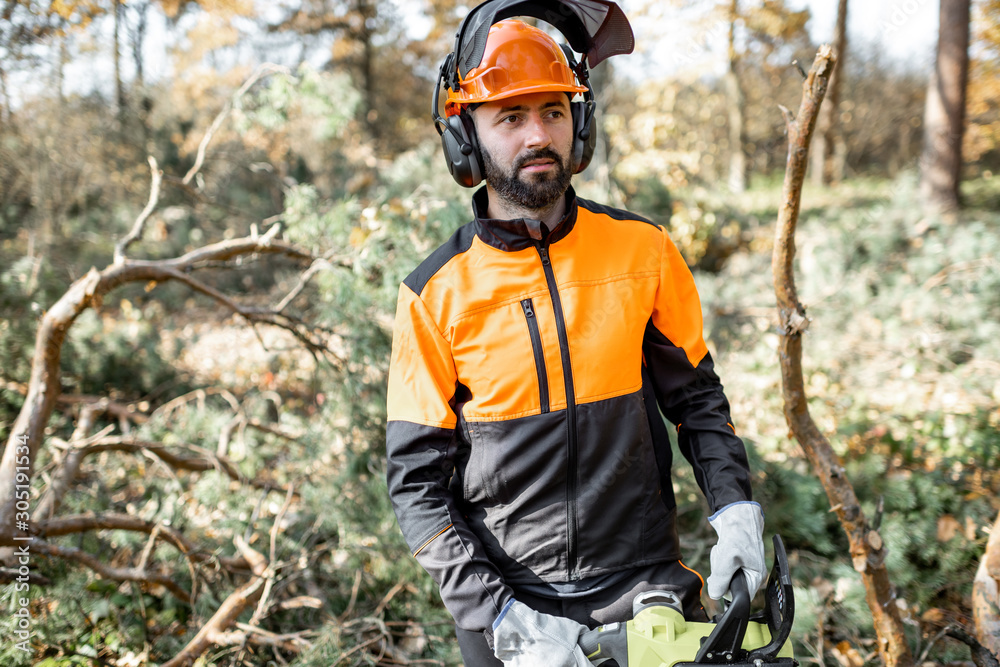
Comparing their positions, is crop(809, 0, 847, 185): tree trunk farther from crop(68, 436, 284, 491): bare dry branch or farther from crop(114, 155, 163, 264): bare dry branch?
crop(68, 436, 284, 491): bare dry branch

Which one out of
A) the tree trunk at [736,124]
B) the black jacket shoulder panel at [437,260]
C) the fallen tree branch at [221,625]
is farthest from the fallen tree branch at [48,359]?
the tree trunk at [736,124]

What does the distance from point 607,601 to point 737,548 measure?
0.42m

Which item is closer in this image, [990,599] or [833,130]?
[990,599]

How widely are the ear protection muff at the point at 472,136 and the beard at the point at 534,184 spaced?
100mm

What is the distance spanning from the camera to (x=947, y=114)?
314 inches

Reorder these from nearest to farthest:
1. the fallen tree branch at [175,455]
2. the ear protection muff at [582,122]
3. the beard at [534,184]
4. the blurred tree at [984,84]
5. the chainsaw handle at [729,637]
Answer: the chainsaw handle at [729,637]
the beard at [534,184]
the ear protection muff at [582,122]
the fallen tree branch at [175,455]
the blurred tree at [984,84]

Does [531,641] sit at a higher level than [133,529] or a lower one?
higher

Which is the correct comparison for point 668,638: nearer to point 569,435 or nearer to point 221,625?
point 569,435

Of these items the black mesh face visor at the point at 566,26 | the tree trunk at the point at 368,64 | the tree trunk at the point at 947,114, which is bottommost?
the black mesh face visor at the point at 566,26

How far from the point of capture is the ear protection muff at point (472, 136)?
1811 mm

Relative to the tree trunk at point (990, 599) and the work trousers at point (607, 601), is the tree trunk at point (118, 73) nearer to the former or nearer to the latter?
the work trousers at point (607, 601)

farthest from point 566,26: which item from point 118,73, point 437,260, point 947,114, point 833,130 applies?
point 833,130

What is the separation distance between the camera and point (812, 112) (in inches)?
69.1

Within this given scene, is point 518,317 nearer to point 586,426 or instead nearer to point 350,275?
point 586,426
